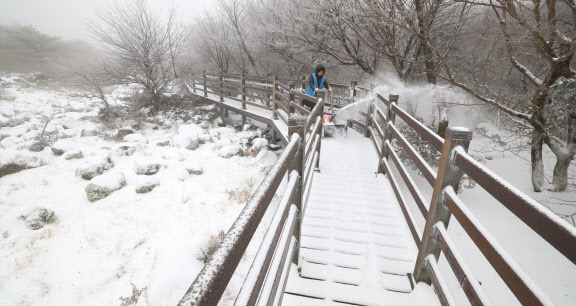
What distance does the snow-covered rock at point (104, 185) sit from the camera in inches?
258

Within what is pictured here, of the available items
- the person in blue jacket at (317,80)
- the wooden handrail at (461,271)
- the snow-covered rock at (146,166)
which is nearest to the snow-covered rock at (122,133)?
the snow-covered rock at (146,166)

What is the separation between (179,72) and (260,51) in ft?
15.9

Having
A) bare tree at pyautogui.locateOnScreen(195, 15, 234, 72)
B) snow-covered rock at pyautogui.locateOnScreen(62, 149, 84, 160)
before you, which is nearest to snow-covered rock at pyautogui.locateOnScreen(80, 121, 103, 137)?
snow-covered rock at pyautogui.locateOnScreen(62, 149, 84, 160)

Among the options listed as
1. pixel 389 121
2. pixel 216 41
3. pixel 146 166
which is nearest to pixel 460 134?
pixel 389 121

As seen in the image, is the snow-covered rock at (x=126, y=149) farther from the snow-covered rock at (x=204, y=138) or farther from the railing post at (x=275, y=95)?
the railing post at (x=275, y=95)

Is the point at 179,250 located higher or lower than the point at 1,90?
lower

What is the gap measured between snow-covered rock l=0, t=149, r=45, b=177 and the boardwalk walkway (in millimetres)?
9317

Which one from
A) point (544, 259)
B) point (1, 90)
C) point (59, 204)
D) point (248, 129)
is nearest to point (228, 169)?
point (248, 129)

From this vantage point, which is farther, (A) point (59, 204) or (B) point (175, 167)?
(B) point (175, 167)

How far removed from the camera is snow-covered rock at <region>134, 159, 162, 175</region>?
25.1 ft

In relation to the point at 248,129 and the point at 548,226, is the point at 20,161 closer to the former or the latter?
the point at 248,129

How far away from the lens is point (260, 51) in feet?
52.2

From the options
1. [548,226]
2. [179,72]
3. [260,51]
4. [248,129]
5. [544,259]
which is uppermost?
[260,51]

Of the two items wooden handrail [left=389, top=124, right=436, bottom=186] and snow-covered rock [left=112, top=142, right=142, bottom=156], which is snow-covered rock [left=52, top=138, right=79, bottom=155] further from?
wooden handrail [left=389, top=124, right=436, bottom=186]
